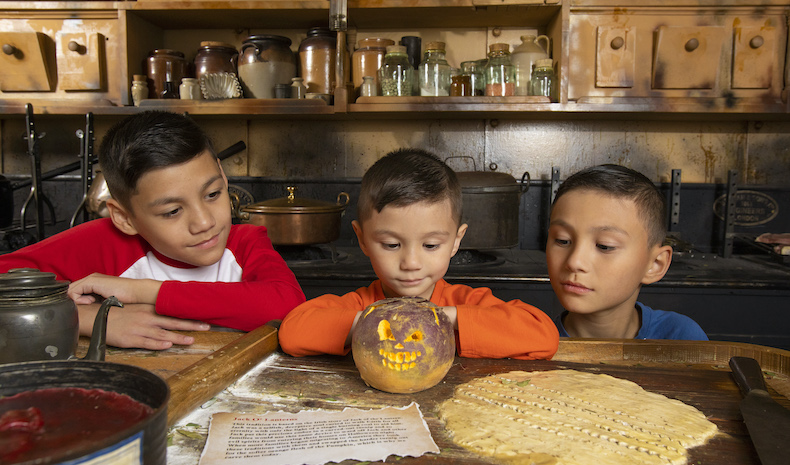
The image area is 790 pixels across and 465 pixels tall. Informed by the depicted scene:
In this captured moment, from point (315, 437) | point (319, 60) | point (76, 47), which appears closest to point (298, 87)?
point (319, 60)

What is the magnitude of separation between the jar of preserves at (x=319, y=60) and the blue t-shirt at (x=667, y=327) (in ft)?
6.36

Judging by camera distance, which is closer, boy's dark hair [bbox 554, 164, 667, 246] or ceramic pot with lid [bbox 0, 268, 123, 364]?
ceramic pot with lid [bbox 0, 268, 123, 364]

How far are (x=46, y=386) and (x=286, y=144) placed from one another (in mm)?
2695

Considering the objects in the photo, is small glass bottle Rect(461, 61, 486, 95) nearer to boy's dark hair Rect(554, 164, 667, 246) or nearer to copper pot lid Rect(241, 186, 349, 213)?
copper pot lid Rect(241, 186, 349, 213)

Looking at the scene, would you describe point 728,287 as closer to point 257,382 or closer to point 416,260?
point 416,260

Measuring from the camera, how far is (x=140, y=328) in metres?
0.96

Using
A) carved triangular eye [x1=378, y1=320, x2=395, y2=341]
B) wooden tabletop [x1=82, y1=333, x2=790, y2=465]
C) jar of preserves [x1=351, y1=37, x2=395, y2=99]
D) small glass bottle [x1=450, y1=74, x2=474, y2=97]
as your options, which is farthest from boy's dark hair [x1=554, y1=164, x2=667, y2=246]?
jar of preserves [x1=351, y1=37, x2=395, y2=99]

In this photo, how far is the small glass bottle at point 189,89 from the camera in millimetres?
2680

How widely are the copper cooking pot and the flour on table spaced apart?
157 cm

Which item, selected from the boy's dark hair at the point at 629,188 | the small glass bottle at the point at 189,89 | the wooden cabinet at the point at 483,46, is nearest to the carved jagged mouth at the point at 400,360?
the boy's dark hair at the point at 629,188

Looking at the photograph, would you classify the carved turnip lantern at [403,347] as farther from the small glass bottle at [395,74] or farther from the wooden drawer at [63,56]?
the wooden drawer at [63,56]

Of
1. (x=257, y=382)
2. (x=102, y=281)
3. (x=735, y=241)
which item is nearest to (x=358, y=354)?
(x=257, y=382)

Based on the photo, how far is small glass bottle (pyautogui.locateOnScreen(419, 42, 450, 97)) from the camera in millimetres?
2629

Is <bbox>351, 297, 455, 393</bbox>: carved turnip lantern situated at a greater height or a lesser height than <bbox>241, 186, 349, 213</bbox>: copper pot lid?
lesser
